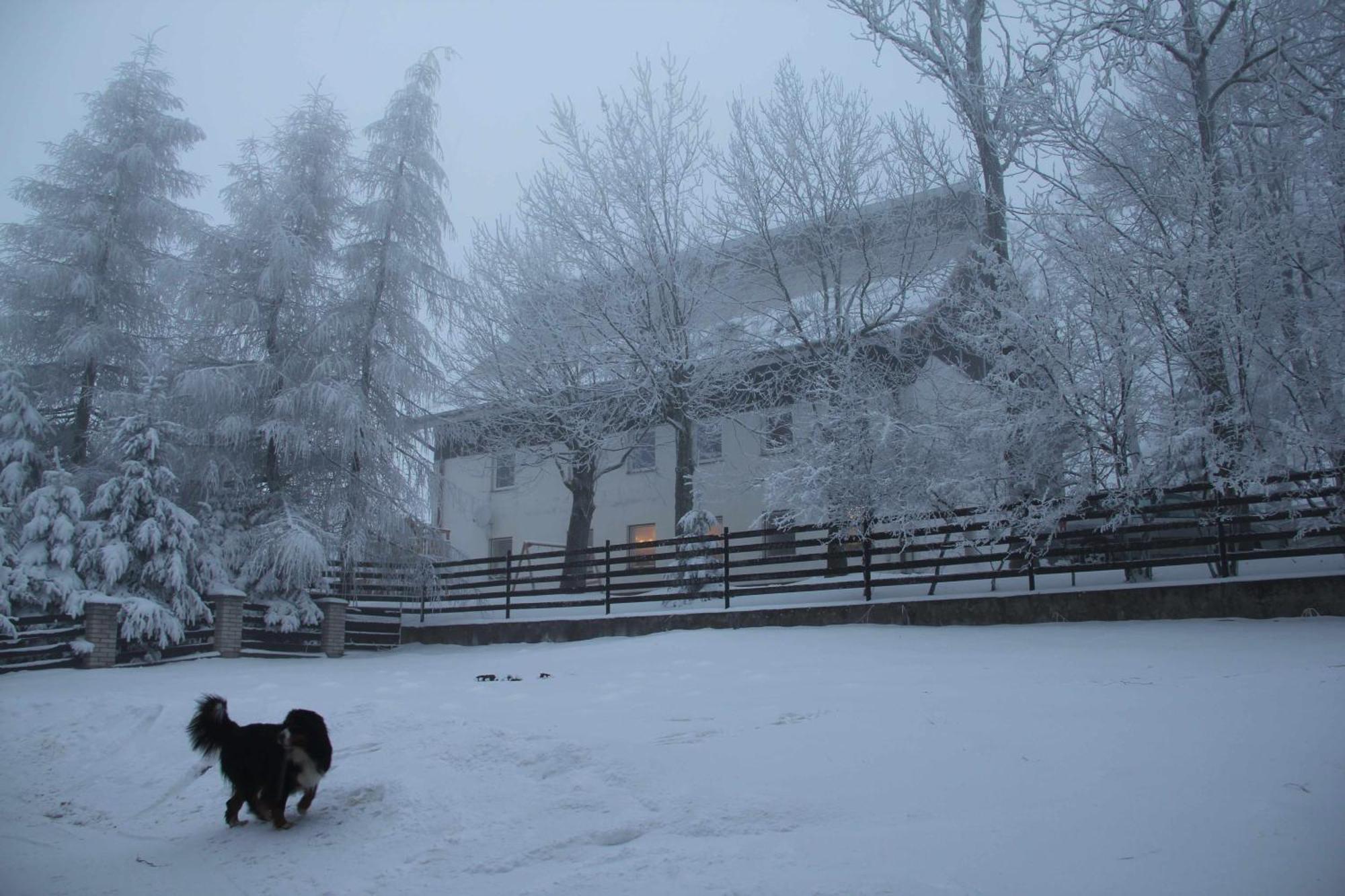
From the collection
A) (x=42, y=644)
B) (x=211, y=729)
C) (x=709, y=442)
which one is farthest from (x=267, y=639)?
(x=211, y=729)

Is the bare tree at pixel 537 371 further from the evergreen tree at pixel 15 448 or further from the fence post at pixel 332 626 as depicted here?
the evergreen tree at pixel 15 448

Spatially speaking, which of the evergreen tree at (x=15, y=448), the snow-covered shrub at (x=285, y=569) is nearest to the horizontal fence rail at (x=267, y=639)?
the snow-covered shrub at (x=285, y=569)

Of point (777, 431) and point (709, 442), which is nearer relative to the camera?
point (777, 431)

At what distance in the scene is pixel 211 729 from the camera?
18.6ft

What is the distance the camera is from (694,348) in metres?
19.9

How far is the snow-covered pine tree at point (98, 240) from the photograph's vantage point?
18484 millimetres

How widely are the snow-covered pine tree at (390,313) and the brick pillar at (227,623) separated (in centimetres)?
258

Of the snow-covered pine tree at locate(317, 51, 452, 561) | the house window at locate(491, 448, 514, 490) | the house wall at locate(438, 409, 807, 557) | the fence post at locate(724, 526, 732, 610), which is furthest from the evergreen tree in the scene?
the house window at locate(491, 448, 514, 490)

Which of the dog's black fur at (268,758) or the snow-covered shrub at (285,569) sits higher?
the snow-covered shrub at (285,569)

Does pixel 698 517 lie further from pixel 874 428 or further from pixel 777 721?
pixel 777 721

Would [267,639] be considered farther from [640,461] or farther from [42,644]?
[640,461]

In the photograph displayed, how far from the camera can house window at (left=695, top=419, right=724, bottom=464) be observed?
22.2m

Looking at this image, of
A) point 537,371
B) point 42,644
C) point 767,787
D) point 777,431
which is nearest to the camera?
point 767,787

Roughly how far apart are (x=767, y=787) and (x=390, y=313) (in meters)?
16.9
